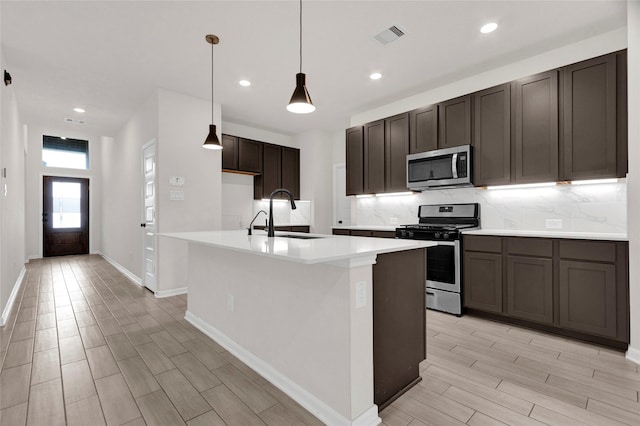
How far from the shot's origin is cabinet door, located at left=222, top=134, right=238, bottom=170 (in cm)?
520

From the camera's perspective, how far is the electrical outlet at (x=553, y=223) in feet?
10.5

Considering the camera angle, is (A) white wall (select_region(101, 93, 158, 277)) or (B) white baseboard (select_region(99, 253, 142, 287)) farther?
(B) white baseboard (select_region(99, 253, 142, 287))

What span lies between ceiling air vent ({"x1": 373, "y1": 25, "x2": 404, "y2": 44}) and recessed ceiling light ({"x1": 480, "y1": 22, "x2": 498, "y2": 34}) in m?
0.73

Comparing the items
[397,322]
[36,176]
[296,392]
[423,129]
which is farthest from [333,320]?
[36,176]

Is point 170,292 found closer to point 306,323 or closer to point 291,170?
point 306,323

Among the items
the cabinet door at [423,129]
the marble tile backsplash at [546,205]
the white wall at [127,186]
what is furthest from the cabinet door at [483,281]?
the white wall at [127,186]

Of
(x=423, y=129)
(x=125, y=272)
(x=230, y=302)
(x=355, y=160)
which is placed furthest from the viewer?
(x=125, y=272)

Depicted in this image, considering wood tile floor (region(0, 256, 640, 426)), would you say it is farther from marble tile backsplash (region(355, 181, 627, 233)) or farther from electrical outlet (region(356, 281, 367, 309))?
marble tile backsplash (region(355, 181, 627, 233))

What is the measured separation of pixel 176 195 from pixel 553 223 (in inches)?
182

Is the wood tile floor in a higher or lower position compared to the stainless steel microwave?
lower

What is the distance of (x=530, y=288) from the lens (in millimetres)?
2912

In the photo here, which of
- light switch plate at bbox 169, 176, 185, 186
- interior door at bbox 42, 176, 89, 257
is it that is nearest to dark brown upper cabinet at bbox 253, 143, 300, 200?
light switch plate at bbox 169, 176, 185, 186

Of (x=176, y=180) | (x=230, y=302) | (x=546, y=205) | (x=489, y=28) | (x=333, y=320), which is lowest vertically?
(x=230, y=302)

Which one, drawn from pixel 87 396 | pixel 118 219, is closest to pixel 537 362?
pixel 87 396
